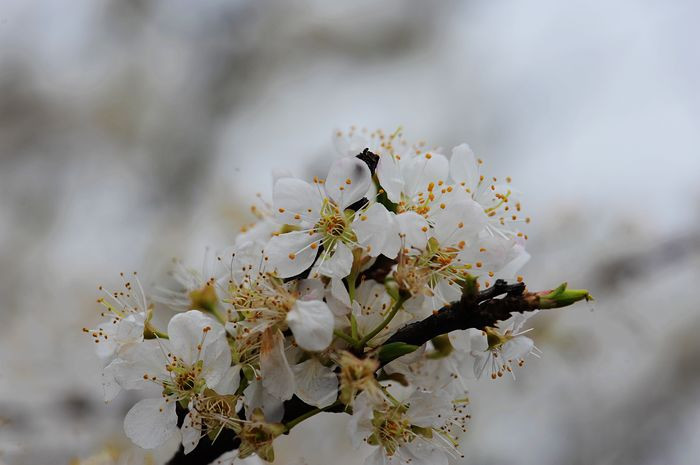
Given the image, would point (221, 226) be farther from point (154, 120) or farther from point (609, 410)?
point (609, 410)

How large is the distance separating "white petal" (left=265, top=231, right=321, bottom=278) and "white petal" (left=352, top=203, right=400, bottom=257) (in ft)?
0.28

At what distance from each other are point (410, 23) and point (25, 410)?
2980mm

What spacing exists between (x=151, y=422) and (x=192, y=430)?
71 millimetres

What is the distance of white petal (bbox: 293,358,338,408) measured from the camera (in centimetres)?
84

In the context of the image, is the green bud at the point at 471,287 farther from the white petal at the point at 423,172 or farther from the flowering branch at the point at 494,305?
the white petal at the point at 423,172

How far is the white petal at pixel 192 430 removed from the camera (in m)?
0.86

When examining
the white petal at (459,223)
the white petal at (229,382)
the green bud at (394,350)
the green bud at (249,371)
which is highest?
the white petal at (459,223)

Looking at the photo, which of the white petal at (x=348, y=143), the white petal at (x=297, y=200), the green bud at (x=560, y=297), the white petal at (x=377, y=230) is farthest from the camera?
the white petal at (x=348, y=143)

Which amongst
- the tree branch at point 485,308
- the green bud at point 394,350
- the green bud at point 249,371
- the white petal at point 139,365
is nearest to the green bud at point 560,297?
the tree branch at point 485,308

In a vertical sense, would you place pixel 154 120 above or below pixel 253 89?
below

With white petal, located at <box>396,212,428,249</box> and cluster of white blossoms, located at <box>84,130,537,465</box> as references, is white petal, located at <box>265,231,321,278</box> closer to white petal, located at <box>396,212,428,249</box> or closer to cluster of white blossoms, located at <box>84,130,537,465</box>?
cluster of white blossoms, located at <box>84,130,537,465</box>

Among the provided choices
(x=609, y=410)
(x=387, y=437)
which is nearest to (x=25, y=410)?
(x=387, y=437)

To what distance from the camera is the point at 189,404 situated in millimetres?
872

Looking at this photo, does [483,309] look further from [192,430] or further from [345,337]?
[192,430]
